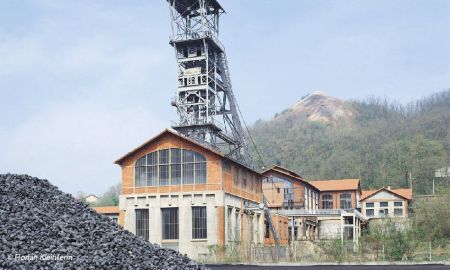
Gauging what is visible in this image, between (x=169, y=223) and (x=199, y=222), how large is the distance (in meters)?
2.04

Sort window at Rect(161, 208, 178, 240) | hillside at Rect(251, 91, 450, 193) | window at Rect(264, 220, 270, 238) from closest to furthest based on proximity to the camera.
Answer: window at Rect(161, 208, 178, 240)
window at Rect(264, 220, 270, 238)
hillside at Rect(251, 91, 450, 193)

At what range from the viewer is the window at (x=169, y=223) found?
35094mm

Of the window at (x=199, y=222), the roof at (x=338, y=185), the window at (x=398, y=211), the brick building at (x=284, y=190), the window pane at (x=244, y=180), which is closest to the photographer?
the window at (x=199, y=222)

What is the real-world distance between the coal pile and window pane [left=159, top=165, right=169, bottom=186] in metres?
17.8

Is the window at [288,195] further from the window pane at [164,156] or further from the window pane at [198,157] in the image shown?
the window pane at [164,156]

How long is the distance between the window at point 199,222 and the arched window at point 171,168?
1841mm

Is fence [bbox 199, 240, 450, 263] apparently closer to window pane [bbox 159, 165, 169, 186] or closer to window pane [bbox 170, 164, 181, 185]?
window pane [bbox 170, 164, 181, 185]

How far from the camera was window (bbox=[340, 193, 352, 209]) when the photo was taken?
63331 mm

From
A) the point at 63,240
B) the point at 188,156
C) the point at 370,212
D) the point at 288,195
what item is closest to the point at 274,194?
the point at 288,195

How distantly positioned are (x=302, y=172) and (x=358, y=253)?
76.2m

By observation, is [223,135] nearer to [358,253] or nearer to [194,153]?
[194,153]

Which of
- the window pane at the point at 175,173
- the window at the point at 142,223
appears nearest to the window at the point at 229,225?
the window pane at the point at 175,173

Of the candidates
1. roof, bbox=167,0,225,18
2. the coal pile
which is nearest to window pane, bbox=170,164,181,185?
the coal pile

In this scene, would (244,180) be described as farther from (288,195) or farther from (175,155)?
(288,195)
